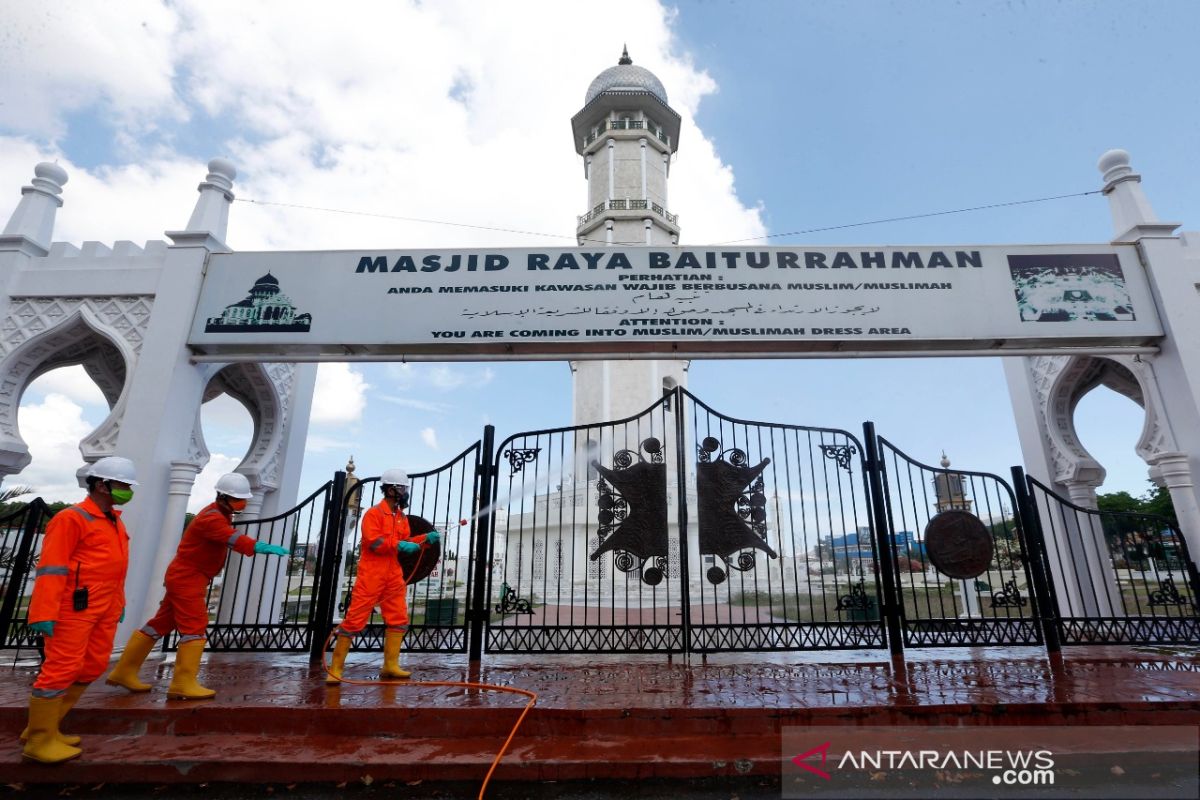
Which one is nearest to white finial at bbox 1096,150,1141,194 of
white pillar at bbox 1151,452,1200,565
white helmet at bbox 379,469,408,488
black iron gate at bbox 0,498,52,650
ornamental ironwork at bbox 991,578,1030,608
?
white pillar at bbox 1151,452,1200,565

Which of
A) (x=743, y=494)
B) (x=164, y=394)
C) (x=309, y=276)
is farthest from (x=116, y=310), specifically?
(x=743, y=494)

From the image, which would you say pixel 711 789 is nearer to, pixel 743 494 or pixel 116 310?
pixel 743 494

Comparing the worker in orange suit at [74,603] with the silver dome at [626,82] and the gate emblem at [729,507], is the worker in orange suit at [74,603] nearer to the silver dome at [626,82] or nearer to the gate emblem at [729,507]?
the gate emblem at [729,507]

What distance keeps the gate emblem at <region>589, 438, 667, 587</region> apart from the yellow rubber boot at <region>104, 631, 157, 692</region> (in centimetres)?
376

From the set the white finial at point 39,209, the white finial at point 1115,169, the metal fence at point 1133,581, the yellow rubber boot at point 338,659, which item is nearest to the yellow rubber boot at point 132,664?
the yellow rubber boot at point 338,659

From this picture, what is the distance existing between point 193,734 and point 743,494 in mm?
4943

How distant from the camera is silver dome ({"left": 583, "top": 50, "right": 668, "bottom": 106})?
21.5m

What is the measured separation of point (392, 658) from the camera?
498cm

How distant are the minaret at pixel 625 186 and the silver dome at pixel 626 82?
4 centimetres

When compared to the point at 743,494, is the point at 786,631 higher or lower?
lower

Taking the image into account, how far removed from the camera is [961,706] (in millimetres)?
3766

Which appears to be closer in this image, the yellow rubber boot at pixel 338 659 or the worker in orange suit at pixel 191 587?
the worker in orange suit at pixel 191 587

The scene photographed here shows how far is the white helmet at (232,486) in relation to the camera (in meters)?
4.58

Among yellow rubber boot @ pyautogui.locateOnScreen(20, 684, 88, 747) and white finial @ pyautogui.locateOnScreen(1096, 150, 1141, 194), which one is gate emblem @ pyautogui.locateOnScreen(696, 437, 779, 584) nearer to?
yellow rubber boot @ pyautogui.locateOnScreen(20, 684, 88, 747)
